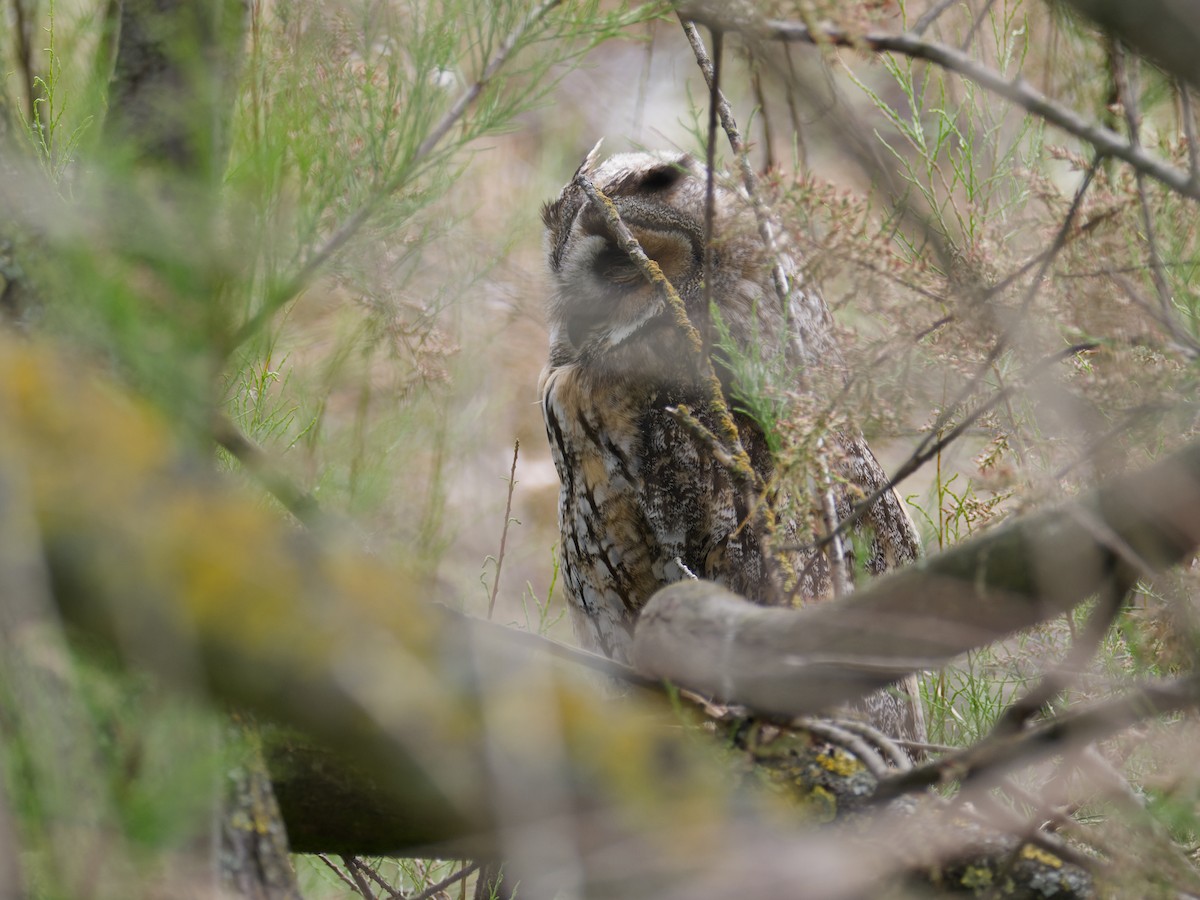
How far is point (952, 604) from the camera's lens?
1.01 meters

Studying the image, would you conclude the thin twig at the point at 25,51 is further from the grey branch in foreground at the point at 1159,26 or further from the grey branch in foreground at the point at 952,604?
the grey branch in foreground at the point at 1159,26

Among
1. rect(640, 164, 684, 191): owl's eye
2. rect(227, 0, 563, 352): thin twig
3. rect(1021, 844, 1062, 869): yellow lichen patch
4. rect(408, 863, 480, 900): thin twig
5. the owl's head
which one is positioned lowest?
rect(1021, 844, 1062, 869): yellow lichen patch

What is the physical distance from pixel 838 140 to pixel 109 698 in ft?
3.04

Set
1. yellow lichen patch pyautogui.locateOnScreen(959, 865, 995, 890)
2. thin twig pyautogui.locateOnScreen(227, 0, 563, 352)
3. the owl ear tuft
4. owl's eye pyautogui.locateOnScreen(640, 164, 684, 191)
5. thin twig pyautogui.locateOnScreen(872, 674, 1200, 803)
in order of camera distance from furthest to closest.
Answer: the owl ear tuft → owl's eye pyautogui.locateOnScreen(640, 164, 684, 191) → thin twig pyautogui.locateOnScreen(227, 0, 563, 352) → yellow lichen patch pyautogui.locateOnScreen(959, 865, 995, 890) → thin twig pyautogui.locateOnScreen(872, 674, 1200, 803)

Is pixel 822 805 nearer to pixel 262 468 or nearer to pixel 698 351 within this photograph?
pixel 262 468

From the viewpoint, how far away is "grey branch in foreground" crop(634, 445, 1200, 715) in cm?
94

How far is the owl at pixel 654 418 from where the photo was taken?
2.27 metres

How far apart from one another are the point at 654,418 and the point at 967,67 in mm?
1400

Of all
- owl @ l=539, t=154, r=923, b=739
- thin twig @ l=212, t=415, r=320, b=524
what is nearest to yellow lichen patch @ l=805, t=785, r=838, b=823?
thin twig @ l=212, t=415, r=320, b=524

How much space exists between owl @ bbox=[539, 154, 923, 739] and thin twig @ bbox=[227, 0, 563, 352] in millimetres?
624

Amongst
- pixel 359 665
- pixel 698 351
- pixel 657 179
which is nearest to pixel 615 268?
pixel 657 179

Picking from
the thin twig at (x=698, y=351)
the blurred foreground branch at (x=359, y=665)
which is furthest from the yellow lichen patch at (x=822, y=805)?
the thin twig at (x=698, y=351)

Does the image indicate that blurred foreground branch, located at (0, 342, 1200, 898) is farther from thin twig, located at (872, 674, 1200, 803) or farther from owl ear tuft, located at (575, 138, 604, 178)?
owl ear tuft, located at (575, 138, 604, 178)

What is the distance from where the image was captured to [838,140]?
3.89 feet
